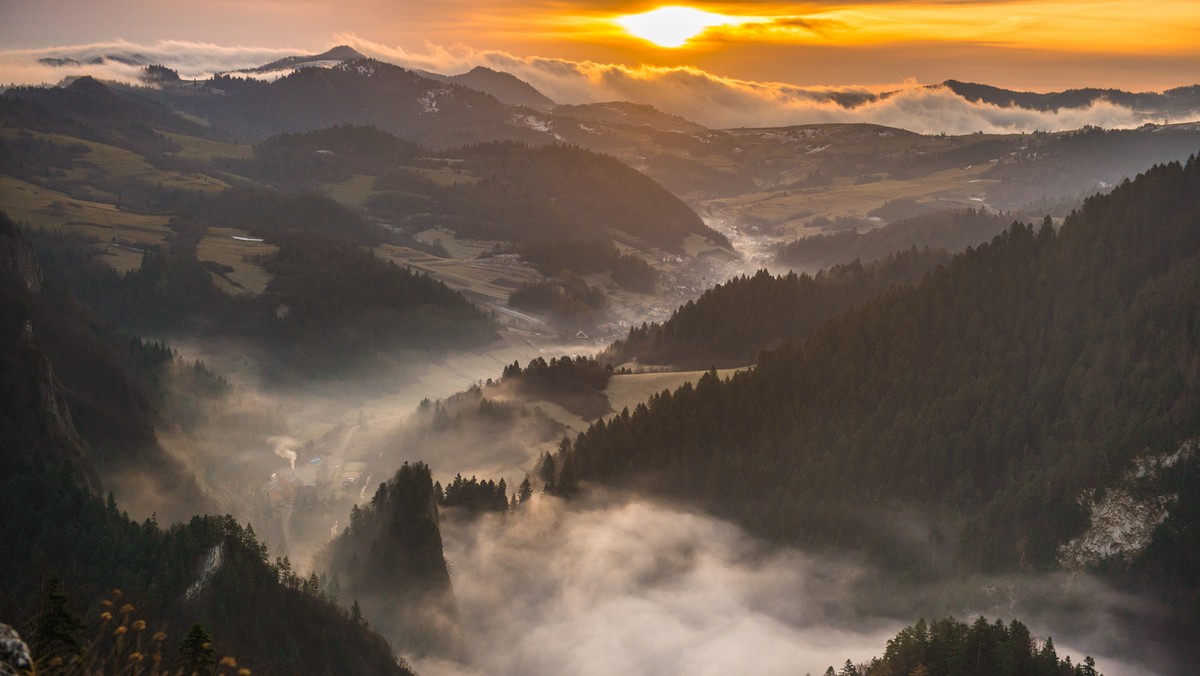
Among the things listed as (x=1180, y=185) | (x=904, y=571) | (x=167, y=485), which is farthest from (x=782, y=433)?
(x=167, y=485)

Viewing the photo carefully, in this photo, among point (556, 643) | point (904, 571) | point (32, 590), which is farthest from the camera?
point (904, 571)

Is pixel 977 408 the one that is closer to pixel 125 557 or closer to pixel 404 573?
pixel 404 573

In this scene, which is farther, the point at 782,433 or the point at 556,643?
the point at 782,433

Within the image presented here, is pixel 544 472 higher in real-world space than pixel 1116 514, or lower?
lower

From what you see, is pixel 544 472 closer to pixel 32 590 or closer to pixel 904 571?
pixel 904 571

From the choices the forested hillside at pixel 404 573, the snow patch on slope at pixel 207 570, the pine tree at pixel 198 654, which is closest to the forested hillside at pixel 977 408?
the forested hillside at pixel 404 573

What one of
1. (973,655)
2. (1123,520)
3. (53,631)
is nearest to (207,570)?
(53,631)

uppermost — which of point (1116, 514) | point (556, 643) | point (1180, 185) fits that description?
point (1180, 185)

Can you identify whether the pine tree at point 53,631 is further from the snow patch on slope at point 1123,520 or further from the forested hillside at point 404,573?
the snow patch on slope at point 1123,520

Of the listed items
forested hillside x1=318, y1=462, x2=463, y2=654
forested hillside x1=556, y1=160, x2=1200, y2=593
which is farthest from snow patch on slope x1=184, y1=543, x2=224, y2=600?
forested hillside x1=556, y1=160, x2=1200, y2=593
